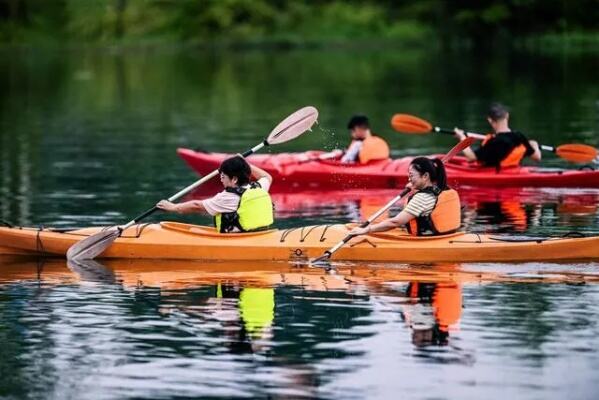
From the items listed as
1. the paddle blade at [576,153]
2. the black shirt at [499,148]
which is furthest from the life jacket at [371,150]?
the paddle blade at [576,153]

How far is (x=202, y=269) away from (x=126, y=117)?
20.7 meters

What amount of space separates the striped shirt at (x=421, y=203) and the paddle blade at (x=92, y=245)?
8.66ft

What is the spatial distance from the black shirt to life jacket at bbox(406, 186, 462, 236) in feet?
18.4

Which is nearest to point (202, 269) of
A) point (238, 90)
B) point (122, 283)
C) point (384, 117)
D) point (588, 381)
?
point (122, 283)

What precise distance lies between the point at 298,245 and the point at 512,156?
248 inches

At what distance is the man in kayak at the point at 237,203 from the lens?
14039 millimetres

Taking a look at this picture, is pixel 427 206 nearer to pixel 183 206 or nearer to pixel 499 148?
pixel 183 206

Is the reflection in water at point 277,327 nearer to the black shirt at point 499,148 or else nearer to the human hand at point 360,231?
the human hand at point 360,231

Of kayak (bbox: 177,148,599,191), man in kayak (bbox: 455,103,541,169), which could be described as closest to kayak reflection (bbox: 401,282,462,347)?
man in kayak (bbox: 455,103,541,169)

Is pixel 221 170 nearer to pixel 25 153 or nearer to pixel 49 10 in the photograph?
pixel 25 153

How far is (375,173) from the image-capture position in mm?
20469

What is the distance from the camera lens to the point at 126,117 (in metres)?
34.6

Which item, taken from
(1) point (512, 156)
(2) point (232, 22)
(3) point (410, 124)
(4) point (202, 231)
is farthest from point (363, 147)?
(2) point (232, 22)

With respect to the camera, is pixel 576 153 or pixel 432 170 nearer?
pixel 432 170
